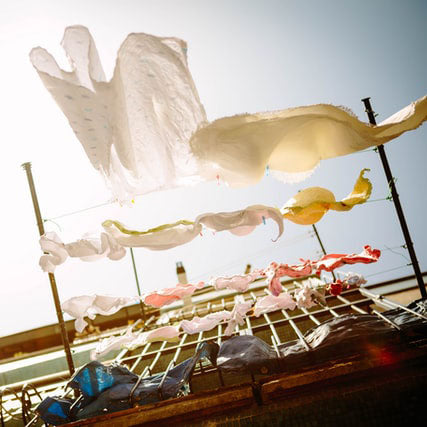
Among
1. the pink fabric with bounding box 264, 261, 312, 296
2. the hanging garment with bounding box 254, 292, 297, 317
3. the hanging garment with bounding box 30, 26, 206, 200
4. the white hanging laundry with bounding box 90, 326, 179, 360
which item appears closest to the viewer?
the hanging garment with bounding box 30, 26, 206, 200

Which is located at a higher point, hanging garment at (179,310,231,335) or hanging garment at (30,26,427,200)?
hanging garment at (30,26,427,200)

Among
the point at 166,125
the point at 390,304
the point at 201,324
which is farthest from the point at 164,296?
the point at 390,304

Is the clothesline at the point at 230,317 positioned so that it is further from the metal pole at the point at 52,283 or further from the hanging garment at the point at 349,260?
the metal pole at the point at 52,283

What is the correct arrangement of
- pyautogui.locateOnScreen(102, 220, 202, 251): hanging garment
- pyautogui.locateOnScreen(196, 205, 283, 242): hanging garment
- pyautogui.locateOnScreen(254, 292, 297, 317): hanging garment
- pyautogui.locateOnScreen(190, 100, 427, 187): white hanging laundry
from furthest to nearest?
pyautogui.locateOnScreen(254, 292, 297, 317): hanging garment, pyautogui.locateOnScreen(102, 220, 202, 251): hanging garment, pyautogui.locateOnScreen(196, 205, 283, 242): hanging garment, pyautogui.locateOnScreen(190, 100, 427, 187): white hanging laundry

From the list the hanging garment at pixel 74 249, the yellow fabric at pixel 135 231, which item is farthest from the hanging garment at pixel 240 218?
the hanging garment at pixel 74 249

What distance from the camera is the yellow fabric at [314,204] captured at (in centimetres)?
362

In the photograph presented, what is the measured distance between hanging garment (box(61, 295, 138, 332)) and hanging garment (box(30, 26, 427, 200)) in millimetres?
1954

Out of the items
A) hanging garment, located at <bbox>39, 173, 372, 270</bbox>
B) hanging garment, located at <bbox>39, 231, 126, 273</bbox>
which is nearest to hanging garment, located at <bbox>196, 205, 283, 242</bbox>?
hanging garment, located at <bbox>39, 173, 372, 270</bbox>

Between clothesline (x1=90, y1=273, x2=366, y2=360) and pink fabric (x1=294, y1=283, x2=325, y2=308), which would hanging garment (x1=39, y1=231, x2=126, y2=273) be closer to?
clothesline (x1=90, y1=273, x2=366, y2=360)

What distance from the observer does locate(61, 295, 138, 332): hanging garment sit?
4.21 meters

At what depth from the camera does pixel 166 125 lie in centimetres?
290

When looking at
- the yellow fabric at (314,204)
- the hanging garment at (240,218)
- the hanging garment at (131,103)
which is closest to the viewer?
the hanging garment at (131,103)

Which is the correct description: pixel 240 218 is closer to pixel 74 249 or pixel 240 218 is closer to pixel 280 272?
pixel 280 272

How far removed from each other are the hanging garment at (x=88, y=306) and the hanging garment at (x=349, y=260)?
10.8 feet
